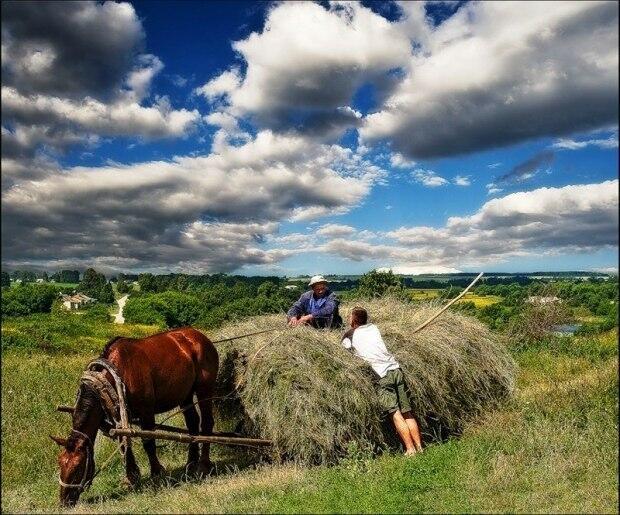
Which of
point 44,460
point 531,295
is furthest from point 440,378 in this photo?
point 531,295

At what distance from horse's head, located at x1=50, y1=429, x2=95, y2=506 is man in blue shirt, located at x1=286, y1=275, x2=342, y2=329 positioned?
11.7ft

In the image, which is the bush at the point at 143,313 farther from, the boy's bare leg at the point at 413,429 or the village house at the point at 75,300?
the boy's bare leg at the point at 413,429

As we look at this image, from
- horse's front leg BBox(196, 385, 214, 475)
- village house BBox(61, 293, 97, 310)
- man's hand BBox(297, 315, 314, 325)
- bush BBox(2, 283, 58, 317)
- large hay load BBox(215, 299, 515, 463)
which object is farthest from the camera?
village house BBox(61, 293, 97, 310)

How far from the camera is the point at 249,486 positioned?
5.86 meters

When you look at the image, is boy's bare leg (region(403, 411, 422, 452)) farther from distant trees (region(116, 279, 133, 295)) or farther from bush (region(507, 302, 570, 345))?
distant trees (region(116, 279, 133, 295))

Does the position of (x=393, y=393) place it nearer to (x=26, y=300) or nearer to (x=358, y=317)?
(x=358, y=317)

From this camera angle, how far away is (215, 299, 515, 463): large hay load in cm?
630

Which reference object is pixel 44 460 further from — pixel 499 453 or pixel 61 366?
pixel 61 366

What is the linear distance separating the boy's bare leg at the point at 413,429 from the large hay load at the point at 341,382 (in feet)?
0.99

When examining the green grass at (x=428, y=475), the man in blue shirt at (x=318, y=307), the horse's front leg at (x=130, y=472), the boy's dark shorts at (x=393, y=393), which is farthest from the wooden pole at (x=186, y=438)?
the man in blue shirt at (x=318, y=307)

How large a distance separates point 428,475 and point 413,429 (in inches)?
45.5

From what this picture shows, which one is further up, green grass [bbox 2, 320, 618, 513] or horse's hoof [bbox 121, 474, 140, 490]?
green grass [bbox 2, 320, 618, 513]

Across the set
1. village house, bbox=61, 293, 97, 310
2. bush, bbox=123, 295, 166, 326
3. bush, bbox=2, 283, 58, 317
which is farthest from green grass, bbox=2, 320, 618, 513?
village house, bbox=61, 293, 97, 310

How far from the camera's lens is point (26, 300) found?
6669cm
